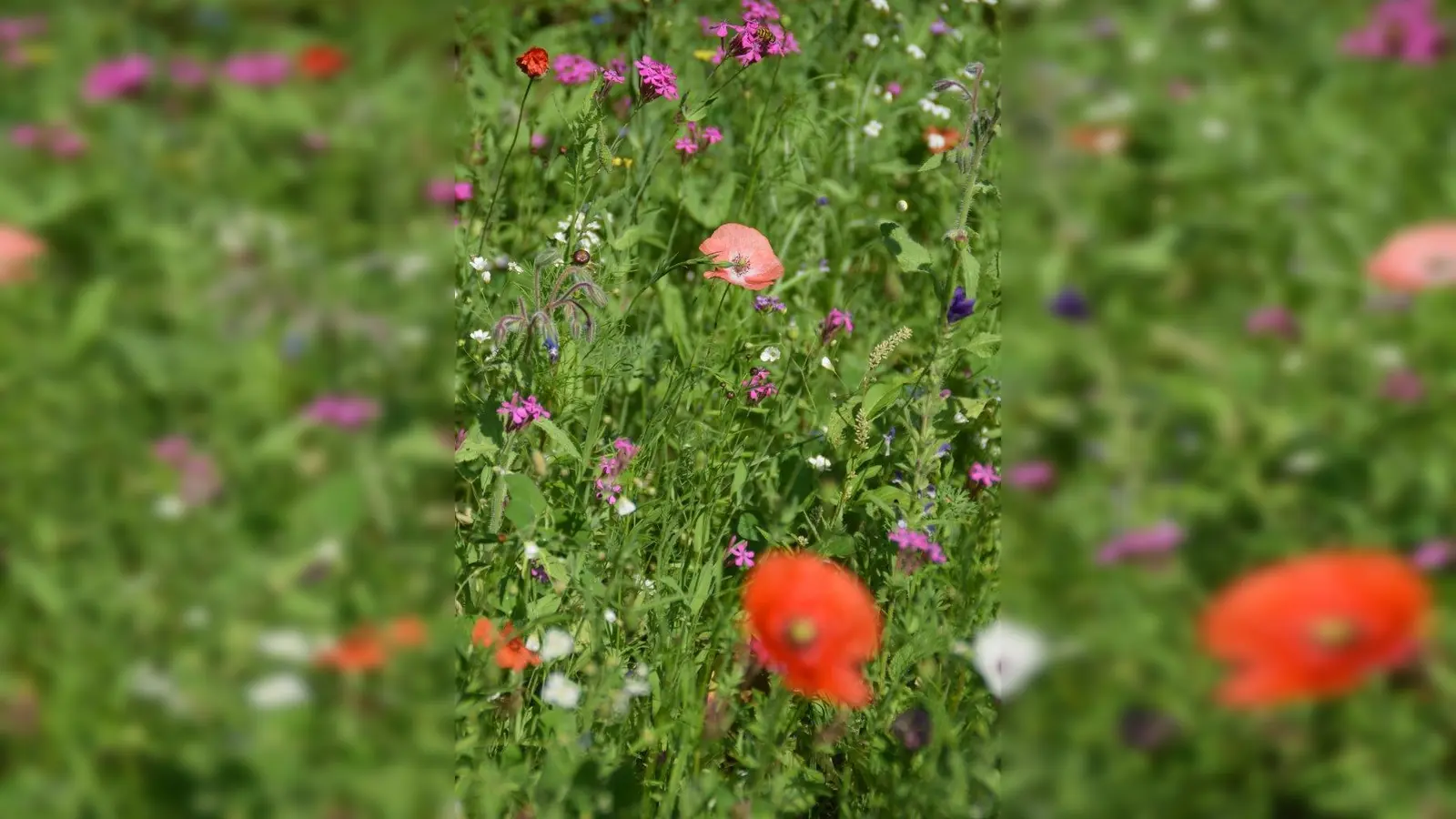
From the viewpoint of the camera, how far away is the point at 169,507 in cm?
107

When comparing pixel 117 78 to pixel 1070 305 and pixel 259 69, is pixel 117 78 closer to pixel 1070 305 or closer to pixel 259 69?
pixel 259 69

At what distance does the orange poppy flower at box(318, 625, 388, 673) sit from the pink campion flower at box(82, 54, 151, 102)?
0.54m

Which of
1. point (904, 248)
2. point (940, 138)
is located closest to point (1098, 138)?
point (904, 248)

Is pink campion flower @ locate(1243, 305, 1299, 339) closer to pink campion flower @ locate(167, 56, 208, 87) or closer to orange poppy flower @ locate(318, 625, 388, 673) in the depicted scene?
orange poppy flower @ locate(318, 625, 388, 673)

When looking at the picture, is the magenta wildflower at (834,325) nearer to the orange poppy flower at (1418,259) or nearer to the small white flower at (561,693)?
the small white flower at (561,693)

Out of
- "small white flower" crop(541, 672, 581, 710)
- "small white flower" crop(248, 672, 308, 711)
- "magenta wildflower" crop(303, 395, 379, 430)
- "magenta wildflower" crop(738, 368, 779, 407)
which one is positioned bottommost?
"small white flower" crop(248, 672, 308, 711)

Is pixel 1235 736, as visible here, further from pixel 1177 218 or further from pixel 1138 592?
pixel 1177 218

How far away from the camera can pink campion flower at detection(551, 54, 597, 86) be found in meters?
2.99

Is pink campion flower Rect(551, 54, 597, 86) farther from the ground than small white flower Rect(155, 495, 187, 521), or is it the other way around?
pink campion flower Rect(551, 54, 597, 86)

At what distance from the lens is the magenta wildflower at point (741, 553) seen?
215 cm

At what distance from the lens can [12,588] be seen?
3.77 ft

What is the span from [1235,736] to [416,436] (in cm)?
77

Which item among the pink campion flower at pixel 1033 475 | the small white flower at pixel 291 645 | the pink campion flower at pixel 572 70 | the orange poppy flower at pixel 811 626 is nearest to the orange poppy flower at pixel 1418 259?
the pink campion flower at pixel 1033 475

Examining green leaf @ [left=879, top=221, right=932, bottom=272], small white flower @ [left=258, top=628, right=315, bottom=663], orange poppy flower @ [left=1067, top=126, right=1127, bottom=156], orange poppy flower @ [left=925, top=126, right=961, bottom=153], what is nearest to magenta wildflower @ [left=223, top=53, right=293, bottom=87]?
small white flower @ [left=258, top=628, right=315, bottom=663]
